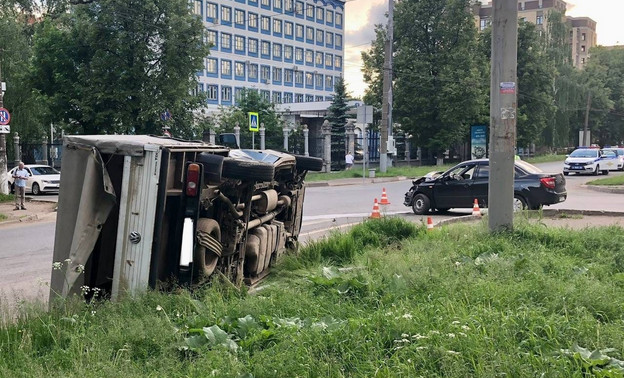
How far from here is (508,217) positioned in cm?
852

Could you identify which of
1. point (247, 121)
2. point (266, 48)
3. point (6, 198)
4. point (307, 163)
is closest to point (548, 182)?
point (307, 163)

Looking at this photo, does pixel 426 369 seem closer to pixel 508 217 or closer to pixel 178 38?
pixel 508 217

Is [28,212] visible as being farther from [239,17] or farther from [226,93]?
[239,17]

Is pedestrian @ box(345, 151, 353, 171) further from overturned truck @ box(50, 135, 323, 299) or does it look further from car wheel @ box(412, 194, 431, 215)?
overturned truck @ box(50, 135, 323, 299)

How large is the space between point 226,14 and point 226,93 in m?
9.88

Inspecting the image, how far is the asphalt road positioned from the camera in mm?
8461

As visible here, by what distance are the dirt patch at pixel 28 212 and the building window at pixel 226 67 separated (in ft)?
184

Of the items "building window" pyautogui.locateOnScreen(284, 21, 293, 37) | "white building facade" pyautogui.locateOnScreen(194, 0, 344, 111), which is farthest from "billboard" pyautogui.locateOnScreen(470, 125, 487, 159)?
"building window" pyautogui.locateOnScreen(284, 21, 293, 37)

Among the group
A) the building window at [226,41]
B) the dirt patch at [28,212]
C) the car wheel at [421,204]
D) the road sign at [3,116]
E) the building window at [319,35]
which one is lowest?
the dirt patch at [28,212]

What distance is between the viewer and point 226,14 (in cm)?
7788

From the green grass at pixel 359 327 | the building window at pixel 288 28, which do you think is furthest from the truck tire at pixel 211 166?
the building window at pixel 288 28

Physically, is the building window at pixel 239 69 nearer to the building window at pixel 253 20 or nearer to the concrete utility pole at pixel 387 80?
the building window at pixel 253 20

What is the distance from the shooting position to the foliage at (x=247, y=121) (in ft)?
148

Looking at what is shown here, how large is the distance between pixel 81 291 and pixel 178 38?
24.3 meters
